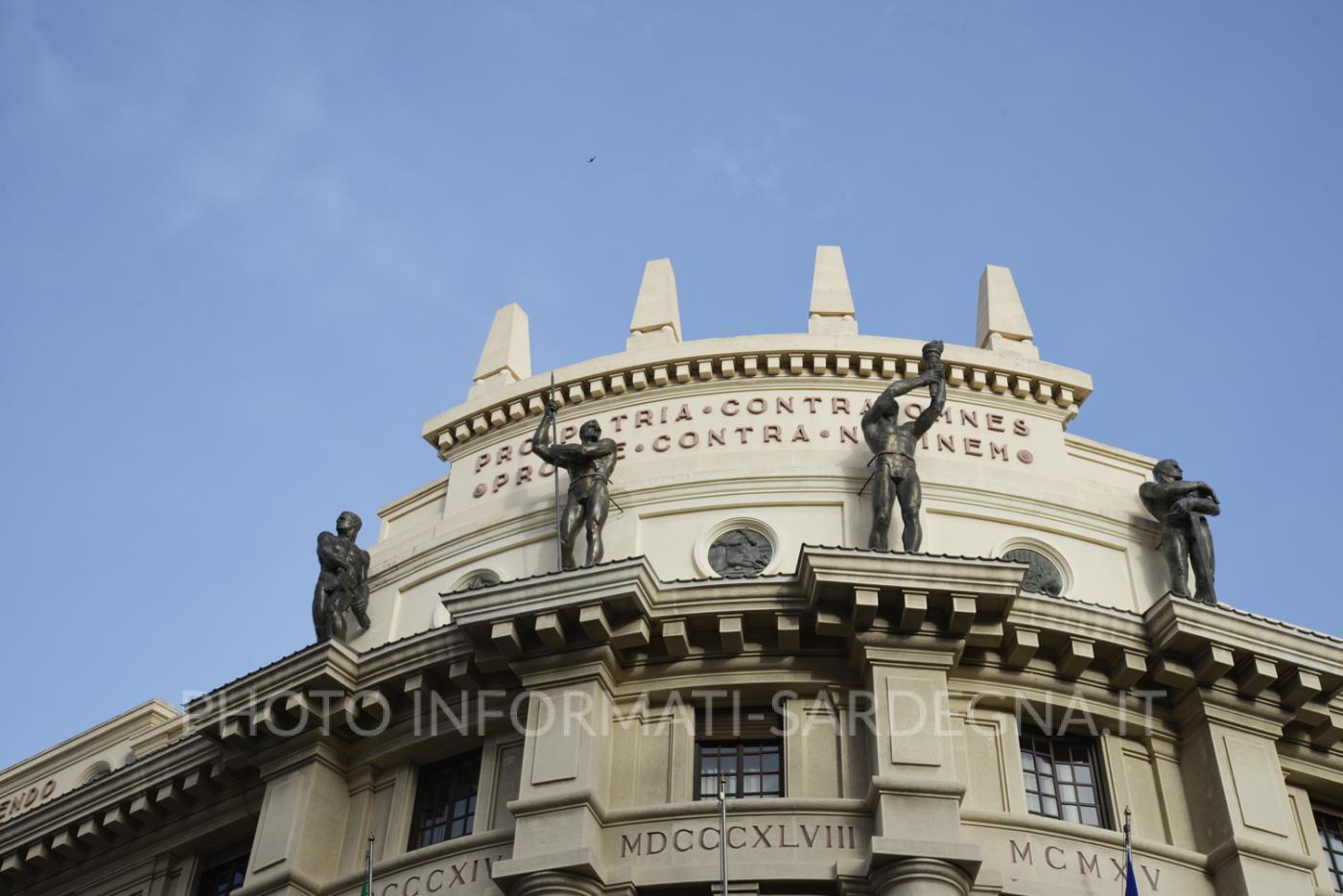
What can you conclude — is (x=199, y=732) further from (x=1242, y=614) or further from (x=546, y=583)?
(x=1242, y=614)

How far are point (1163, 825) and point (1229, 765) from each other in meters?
1.37

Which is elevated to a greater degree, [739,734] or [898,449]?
[898,449]

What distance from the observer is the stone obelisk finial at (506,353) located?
35000 mm

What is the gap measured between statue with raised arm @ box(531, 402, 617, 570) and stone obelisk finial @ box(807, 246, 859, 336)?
17.4ft

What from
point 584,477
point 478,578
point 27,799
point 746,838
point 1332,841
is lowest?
point 746,838


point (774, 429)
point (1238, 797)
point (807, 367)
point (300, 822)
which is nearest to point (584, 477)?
point (774, 429)

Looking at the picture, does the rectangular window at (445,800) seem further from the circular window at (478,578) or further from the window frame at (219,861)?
the circular window at (478,578)

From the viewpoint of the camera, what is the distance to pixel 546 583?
26.5m

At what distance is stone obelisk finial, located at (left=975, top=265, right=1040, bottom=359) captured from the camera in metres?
33.4

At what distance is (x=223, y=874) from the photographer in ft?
97.3

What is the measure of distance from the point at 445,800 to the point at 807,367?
10.4m

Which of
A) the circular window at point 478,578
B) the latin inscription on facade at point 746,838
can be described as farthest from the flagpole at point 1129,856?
the circular window at point 478,578

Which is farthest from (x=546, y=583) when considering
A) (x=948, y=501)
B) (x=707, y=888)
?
(x=948, y=501)

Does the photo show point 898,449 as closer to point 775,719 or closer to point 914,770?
point 775,719
